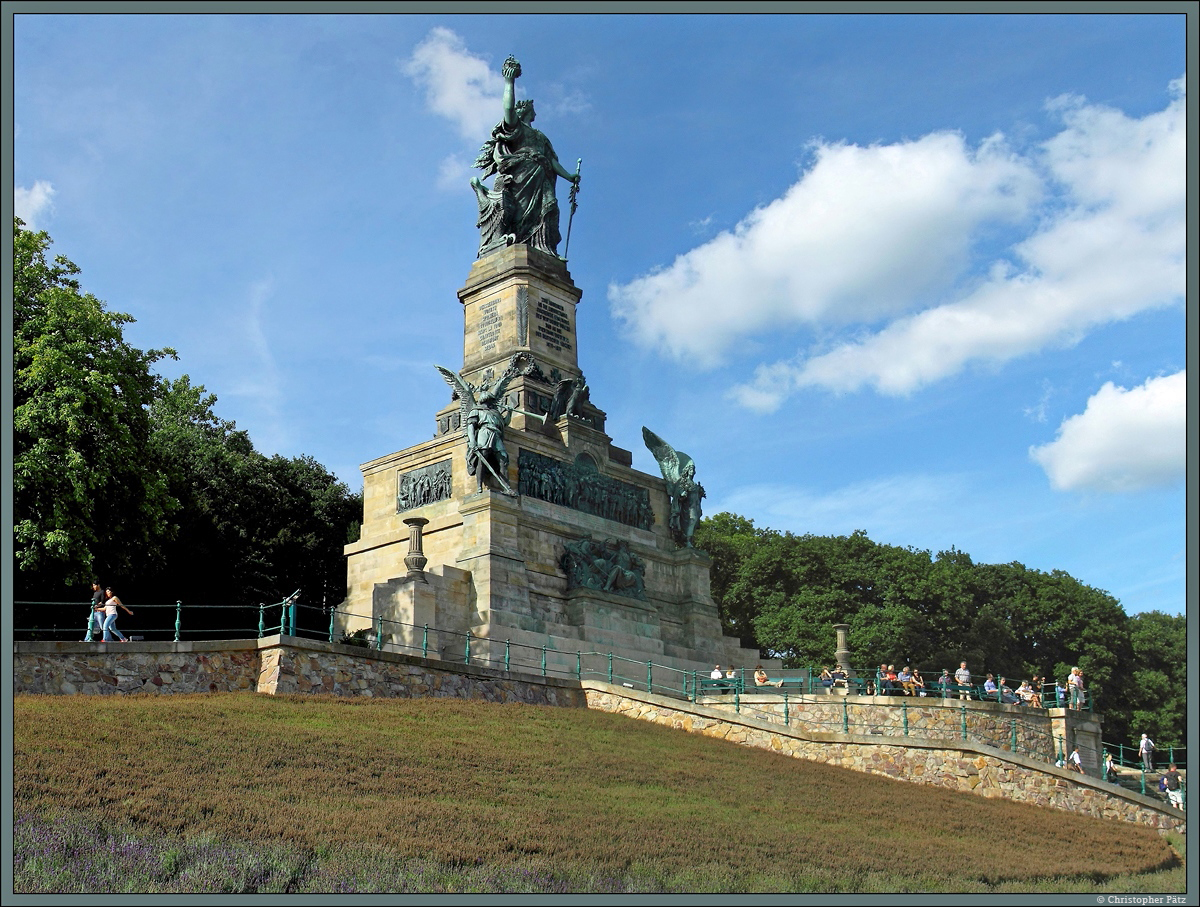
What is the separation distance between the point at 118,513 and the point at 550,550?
11.1 m

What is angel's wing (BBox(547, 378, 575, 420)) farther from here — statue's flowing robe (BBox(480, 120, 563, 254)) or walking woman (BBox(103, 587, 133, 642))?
walking woman (BBox(103, 587, 133, 642))

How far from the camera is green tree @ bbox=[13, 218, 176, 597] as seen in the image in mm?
28484

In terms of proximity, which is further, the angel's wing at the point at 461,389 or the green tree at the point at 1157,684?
the green tree at the point at 1157,684

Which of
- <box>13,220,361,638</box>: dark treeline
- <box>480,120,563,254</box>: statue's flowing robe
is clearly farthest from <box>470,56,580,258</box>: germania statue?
<box>13,220,361,638</box>: dark treeline

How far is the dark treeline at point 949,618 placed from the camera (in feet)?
177

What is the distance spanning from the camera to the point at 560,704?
94.9 ft

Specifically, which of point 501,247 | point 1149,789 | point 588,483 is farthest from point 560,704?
point 501,247

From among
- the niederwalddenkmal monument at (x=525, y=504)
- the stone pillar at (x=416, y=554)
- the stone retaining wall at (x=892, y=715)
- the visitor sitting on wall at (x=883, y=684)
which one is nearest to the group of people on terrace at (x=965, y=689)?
the visitor sitting on wall at (x=883, y=684)

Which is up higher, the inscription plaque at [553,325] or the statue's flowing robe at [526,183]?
the statue's flowing robe at [526,183]

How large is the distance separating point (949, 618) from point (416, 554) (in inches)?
1182

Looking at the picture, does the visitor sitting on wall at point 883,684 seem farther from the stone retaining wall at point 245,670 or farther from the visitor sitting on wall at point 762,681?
the stone retaining wall at point 245,670

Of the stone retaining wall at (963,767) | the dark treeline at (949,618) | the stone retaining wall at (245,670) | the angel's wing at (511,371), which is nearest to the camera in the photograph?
the stone retaining wall at (245,670)

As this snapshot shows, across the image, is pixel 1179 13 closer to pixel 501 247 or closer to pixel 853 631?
pixel 501 247

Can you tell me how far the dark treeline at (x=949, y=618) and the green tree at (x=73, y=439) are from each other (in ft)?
97.6
